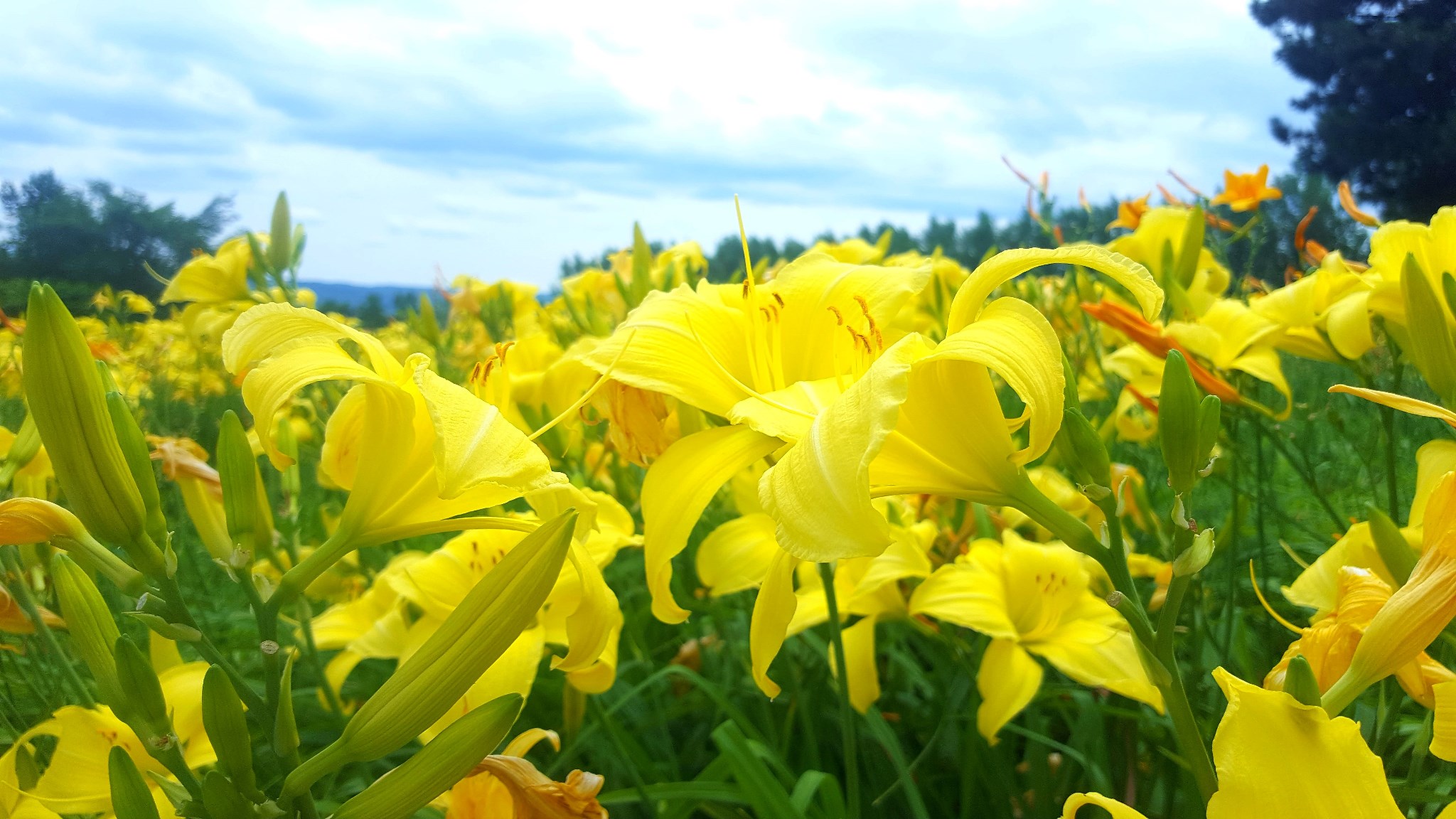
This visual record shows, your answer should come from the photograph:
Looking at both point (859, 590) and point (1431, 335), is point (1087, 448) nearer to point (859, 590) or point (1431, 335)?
point (1431, 335)

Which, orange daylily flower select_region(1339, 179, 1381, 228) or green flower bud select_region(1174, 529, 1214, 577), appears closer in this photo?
green flower bud select_region(1174, 529, 1214, 577)

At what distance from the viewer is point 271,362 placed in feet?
2.40

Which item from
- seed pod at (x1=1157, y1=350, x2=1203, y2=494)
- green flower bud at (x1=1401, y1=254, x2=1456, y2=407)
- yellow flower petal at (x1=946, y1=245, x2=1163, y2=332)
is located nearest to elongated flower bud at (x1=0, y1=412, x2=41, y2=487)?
yellow flower petal at (x1=946, y1=245, x2=1163, y2=332)

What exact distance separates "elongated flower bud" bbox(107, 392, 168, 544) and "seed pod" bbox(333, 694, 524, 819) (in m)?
0.26

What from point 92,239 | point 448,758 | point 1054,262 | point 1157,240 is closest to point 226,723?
point 448,758

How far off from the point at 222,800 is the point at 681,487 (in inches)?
16.1

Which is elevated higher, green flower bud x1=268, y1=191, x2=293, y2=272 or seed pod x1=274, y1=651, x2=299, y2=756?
green flower bud x1=268, y1=191, x2=293, y2=272

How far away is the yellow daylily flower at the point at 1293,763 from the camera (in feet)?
1.70

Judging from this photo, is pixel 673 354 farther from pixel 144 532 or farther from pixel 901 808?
pixel 901 808

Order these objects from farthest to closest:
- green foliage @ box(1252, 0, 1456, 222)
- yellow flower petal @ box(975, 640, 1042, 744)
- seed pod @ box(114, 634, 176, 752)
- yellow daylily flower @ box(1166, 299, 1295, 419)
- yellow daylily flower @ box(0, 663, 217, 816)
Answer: green foliage @ box(1252, 0, 1456, 222) → yellow daylily flower @ box(1166, 299, 1295, 419) → yellow flower petal @ box(975, 640, 1042, 744) → yellow daylily flower @ box(0, 663, 217, 816) → seed pod @ box(114, 634, 176, 752)

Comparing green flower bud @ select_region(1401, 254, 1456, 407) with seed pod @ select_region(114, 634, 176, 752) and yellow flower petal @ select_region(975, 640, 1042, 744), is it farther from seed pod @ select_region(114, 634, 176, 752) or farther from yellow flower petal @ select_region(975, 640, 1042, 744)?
seed pod @ select_region(114, 634, 176, 752)

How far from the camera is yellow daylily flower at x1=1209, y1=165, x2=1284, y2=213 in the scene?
7.97 feet

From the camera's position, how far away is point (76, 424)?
1.99 feet

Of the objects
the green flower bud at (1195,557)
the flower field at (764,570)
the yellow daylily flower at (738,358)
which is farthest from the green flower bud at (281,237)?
the green flower bud at (1195,557)
